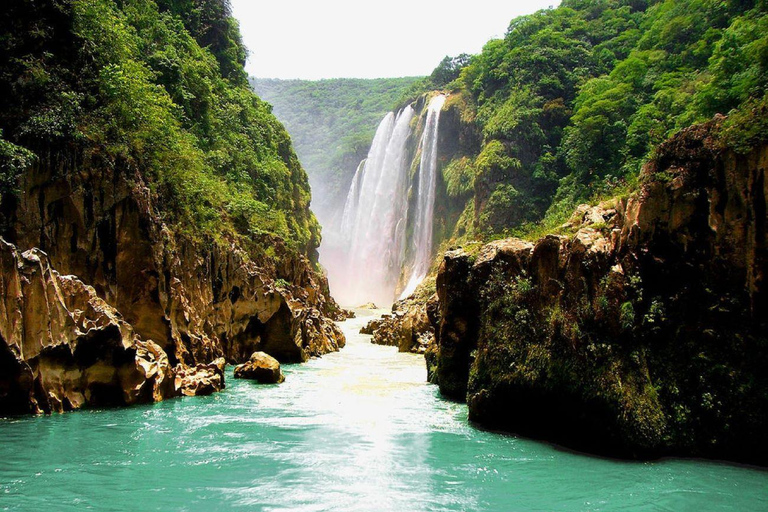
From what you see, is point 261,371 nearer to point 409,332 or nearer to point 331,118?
point 409,332

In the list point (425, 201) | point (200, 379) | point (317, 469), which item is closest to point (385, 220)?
point (425, 201)

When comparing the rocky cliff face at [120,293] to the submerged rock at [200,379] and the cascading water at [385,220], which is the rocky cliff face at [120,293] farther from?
the cascading water at [385,220]

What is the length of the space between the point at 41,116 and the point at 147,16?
653 inches

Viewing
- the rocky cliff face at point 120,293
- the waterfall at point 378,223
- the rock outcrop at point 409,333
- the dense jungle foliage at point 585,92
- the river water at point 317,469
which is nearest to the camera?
the river water at point 317,469

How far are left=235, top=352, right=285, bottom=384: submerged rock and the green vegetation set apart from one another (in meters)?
64.8

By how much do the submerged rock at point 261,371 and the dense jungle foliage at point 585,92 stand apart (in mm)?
13670

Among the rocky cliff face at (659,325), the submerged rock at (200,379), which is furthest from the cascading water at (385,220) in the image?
Result: the rocky cliff face at (659,325)

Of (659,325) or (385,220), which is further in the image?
(385,220)

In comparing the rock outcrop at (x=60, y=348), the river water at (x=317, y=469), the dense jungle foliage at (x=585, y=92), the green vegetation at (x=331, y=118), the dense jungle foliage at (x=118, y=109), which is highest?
the green vegetation at (x=331, y=118)

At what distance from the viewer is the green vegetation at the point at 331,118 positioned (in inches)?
3228

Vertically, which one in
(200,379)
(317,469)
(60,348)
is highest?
(60,348)

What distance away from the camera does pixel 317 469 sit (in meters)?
7.16

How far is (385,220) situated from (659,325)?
51.8m

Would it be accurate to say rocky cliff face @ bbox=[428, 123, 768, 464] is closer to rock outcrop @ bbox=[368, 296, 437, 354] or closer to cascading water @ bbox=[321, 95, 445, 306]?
rock outcrop @ bbox=[368, 296, 437, 354]
